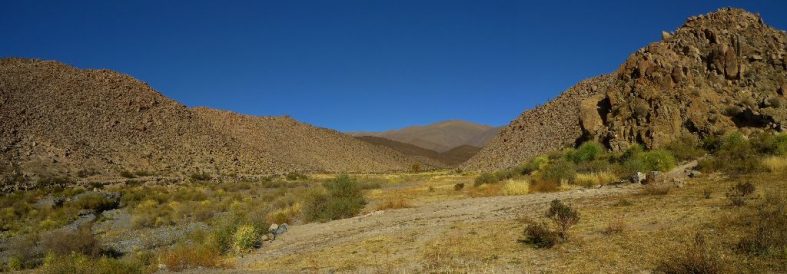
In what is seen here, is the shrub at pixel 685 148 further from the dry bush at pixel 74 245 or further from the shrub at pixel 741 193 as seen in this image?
the dry bush at pixel 74 245

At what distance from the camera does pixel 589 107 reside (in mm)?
38250

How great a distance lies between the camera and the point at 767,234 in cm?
838

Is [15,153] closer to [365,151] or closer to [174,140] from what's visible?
[174,140]

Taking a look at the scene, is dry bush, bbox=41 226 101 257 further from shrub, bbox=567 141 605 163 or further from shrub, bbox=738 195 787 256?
shrub, bbox=567 141 605 163

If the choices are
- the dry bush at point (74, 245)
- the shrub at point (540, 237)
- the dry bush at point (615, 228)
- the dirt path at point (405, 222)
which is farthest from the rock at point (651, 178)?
the dry bush at point (74, 245)

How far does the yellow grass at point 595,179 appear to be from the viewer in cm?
2188

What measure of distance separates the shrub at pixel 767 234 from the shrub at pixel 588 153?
20531 millimetres

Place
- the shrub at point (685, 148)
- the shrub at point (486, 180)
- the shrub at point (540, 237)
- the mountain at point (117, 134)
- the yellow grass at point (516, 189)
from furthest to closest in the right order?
the mountain at point (117, 134)
the shrub at point (486, 180)
the shrub at point (685, 148)
the yellow grass at point (516, 189)
the shrub at point (540, 237)

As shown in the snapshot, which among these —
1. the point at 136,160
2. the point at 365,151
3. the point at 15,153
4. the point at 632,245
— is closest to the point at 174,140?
the point at 136,160

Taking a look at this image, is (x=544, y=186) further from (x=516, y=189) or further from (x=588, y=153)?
(x=588, y=153)

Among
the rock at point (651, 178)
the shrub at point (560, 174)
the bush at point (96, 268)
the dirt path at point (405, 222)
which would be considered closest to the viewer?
the bush at point (96, 268)

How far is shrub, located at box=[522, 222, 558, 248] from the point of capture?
10.7m

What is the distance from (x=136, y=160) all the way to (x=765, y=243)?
64.3m

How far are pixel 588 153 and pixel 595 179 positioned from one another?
30.7 feet
